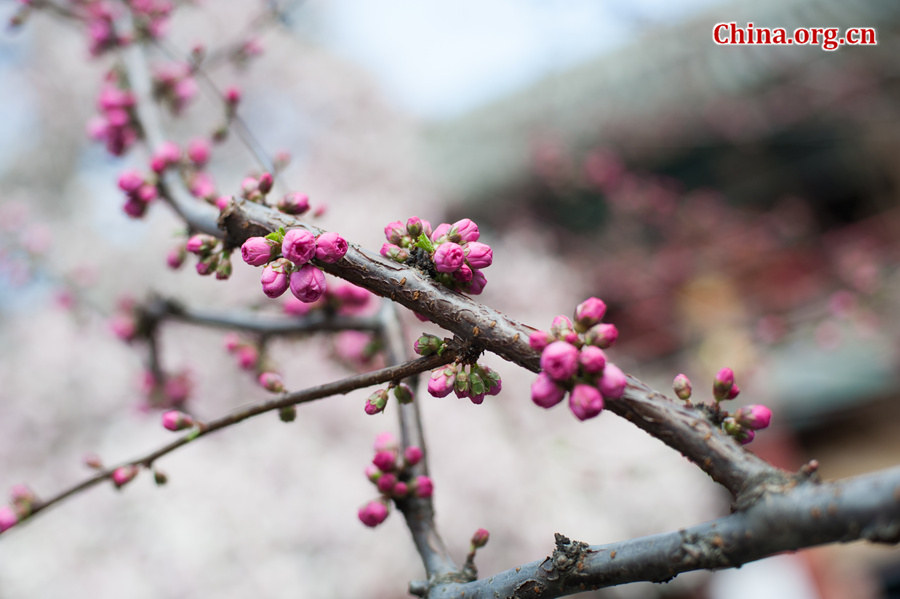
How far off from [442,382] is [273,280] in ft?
0.82

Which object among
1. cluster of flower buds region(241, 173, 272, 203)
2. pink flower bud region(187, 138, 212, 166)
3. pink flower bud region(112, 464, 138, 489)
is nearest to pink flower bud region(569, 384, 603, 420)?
cluster of flower buds region(241, 173, 272, 203)

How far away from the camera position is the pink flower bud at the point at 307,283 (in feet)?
2.64

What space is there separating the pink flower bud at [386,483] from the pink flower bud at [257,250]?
0.49 metres

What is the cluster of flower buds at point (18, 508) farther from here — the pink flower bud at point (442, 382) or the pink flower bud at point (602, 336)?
the pink flower bud at point (602, 336)

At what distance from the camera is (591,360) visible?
72cm

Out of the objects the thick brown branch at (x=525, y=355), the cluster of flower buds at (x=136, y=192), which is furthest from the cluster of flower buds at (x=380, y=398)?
the cluster of flower buds at (x=136, y=192)

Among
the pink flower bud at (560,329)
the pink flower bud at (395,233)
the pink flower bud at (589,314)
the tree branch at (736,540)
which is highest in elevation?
the pink flower bud at (395,233)

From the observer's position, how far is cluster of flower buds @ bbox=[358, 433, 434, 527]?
1138mm

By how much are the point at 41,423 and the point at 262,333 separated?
4.54 meters

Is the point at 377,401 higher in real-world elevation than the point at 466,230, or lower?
lower

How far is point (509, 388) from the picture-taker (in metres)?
4.97

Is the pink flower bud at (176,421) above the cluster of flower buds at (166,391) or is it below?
below

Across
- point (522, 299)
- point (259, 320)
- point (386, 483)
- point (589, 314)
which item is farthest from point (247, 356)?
point (522, 299)

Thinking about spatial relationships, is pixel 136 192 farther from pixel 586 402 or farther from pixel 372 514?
pixel 586 402
